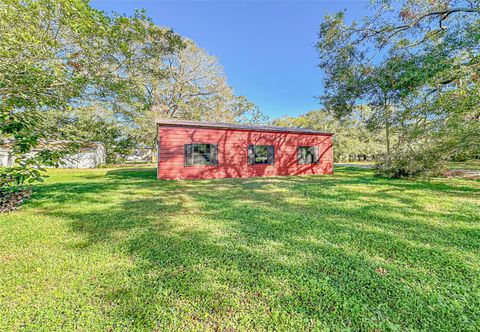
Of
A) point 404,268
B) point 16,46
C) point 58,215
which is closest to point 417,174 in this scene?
point 404,268

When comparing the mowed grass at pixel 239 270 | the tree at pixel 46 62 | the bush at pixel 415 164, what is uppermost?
the tree at pixel 46 62

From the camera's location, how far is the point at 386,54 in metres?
7.40

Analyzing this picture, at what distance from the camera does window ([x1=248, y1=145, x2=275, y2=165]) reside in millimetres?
10797

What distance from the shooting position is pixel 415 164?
8602 millimetres

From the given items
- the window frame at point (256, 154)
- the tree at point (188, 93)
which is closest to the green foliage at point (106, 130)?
the tree at point (188, 93)

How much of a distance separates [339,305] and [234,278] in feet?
3.17

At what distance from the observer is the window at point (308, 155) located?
468 inches

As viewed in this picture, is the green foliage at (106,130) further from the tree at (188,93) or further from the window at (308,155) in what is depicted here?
the window at (308,155)

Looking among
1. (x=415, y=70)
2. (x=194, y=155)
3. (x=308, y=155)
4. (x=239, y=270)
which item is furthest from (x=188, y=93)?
(x=239, y=270)

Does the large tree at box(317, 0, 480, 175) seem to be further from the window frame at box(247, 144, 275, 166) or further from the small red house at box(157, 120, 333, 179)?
the window frame at box(247, 144, 275, 166)

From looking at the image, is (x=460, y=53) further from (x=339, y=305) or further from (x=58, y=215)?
(x=58, y=215)

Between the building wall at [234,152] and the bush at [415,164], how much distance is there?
369 cm

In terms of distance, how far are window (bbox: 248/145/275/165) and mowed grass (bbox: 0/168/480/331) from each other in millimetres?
6683

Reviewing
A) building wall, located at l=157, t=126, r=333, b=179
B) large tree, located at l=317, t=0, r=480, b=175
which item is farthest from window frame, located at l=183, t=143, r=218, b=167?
large tree, located at l=317, t=0, r=480, b=175
